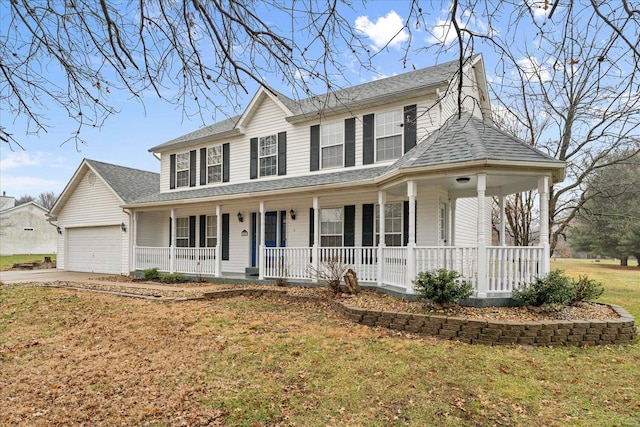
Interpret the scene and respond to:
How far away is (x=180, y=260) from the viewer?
1423 centimetres

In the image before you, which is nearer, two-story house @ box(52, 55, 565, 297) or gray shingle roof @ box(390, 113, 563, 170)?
gray shingle roof @ box(390, 113, 563, 170)

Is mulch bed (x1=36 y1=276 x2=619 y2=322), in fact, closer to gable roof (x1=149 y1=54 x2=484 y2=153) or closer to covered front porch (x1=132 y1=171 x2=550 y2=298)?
covered front porch (x1=132 y1=171 x2=550 y2=298)

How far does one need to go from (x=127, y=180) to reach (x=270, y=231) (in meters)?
9.21

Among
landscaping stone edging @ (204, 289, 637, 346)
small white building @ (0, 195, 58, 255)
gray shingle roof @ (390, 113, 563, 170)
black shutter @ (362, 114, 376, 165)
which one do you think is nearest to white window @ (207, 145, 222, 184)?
black shutter @ (362, 114, 376, 165)

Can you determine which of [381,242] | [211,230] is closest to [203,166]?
[211,230]

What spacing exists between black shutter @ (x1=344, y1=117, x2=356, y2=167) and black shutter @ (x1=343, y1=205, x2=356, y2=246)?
144 centimetres

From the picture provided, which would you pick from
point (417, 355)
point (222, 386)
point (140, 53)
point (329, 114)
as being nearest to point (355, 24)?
point (140, 53)

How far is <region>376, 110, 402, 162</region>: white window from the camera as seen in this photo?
439 inches

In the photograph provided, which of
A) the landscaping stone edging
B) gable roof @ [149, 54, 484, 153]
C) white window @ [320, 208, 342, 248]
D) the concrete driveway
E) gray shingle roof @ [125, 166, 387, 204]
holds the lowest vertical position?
the concrete driveway

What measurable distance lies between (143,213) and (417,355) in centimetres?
1427

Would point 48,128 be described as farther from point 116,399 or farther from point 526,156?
point 526,156

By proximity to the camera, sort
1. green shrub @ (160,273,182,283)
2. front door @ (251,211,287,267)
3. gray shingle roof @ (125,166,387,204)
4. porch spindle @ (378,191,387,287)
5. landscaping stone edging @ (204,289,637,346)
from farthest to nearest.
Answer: green shrub @ (160,273,182,283) → front door @ (251,211,287,267) → gray shingle roof @ (125,166,387,204) → porch spindle @ (378,191,387,287) → landscaping stone edging @ (204,289,637,346)

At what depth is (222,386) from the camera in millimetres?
4551

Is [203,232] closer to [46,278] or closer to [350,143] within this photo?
[46,278]
